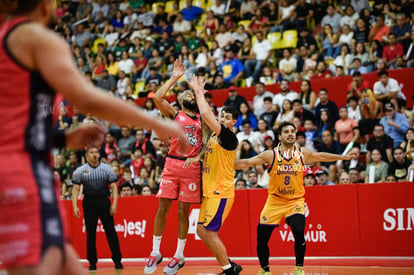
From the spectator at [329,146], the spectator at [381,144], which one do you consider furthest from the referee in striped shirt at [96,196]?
the spectator at [381,144]

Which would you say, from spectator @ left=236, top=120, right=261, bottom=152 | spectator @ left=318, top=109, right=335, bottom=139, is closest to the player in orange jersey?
spectator @ left=318, top=109, right=335, bottom=139

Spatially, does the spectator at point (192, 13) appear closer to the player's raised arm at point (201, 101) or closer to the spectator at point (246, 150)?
the spectator at point (246, 150)

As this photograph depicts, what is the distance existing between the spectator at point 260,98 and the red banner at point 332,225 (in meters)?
3.70

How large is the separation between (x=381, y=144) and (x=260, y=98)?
4045mm

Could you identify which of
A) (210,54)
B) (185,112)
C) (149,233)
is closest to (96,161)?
(149,233)

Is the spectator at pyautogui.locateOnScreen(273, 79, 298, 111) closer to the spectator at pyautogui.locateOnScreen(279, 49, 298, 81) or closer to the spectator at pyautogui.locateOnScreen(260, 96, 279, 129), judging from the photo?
the spectator at pyautogui.locateOnScreen(260, 96, 279, 129)

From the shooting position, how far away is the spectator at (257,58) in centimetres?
1788

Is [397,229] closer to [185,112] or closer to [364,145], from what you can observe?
[364,145]

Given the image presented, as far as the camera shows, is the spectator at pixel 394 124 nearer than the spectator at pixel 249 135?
Yes

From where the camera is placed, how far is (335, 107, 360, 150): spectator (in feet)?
45.6

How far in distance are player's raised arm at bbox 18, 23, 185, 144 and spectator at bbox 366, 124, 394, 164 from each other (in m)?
10.8

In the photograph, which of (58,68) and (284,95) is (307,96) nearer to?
(284,95)

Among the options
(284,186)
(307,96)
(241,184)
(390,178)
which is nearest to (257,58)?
(307,96)

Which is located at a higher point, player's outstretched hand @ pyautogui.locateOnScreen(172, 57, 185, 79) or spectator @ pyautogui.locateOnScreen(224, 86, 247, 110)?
spectator @ pyautogui.locateOnScreen(224, 86, 247, 110)
